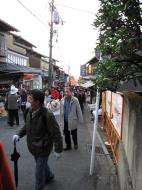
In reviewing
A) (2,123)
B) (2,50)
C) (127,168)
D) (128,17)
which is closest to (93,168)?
(127,168)

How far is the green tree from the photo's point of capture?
17.8ft

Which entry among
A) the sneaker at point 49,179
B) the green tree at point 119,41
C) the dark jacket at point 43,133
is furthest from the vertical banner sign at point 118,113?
the dark jacket at point 43,133

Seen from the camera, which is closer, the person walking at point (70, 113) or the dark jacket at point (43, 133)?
the dark jacket at point (43, 133)

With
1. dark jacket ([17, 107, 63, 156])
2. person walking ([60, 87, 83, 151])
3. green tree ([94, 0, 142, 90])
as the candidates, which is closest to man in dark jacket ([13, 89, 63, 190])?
dark jacket ([17, 107, 63, 156])

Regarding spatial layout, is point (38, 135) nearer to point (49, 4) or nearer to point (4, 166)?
point (4, 166)

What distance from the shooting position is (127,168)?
20.6 ft

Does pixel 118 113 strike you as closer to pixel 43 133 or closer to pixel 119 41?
pixel 43 133

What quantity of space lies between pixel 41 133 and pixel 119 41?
204 centimetres

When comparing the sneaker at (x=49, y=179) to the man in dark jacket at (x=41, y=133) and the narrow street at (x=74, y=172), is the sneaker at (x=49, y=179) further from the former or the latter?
the man in dark jacket at (x=41, y=133)

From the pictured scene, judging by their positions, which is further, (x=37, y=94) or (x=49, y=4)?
(x=49, y=4)

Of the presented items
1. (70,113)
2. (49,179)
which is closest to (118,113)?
(70,113)

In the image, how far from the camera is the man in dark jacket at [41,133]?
20.4 ft

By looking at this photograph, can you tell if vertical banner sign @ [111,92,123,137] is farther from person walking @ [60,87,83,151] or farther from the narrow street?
person walking @ [60,87,83,151]

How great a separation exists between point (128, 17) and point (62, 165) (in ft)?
14.9
